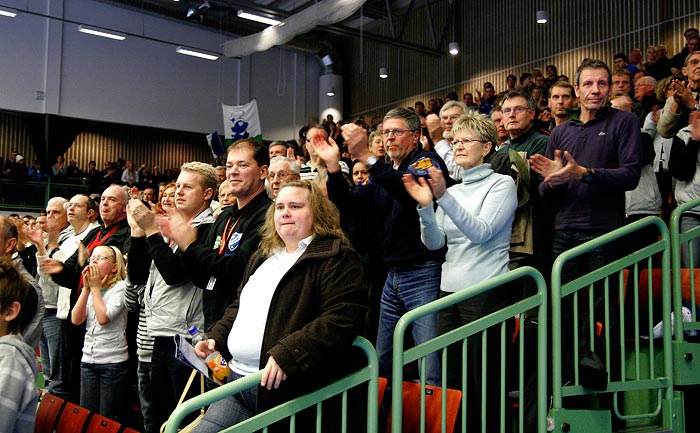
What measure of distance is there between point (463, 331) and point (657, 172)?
2970mm

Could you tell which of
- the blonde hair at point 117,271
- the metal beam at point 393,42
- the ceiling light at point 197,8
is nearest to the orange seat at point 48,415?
the blonde hair at point 117,271

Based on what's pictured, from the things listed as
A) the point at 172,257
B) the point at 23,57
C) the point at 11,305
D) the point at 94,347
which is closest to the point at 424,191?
the point at 172,257

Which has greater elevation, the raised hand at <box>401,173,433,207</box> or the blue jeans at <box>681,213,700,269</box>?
the raised hand at <box>401,173,433,207</box>

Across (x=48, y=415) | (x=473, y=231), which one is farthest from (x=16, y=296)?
(x=473, y=231)

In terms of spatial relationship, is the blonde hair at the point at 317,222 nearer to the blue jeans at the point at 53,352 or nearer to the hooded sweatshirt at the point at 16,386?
the hooded sweatshirt at the point at 16,386

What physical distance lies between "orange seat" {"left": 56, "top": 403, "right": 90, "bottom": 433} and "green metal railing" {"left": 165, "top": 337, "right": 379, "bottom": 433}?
6.49 feet

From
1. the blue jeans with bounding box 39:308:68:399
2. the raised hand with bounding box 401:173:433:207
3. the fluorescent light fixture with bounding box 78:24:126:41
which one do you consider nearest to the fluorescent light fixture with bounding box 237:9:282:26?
the fluorescent light fixture with bounding box 78:24:126:41

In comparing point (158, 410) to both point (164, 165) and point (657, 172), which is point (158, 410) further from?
point (164, 165)

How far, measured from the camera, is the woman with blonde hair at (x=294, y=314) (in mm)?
2281

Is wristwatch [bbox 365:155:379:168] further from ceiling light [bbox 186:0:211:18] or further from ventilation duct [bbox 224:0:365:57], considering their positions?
ceiling light [bbox 186:0:211:18]

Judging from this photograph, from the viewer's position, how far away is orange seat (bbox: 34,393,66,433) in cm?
400

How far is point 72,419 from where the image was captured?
3826 mm

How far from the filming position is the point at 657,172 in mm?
4891

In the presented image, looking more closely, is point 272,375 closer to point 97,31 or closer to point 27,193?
point 27,193
